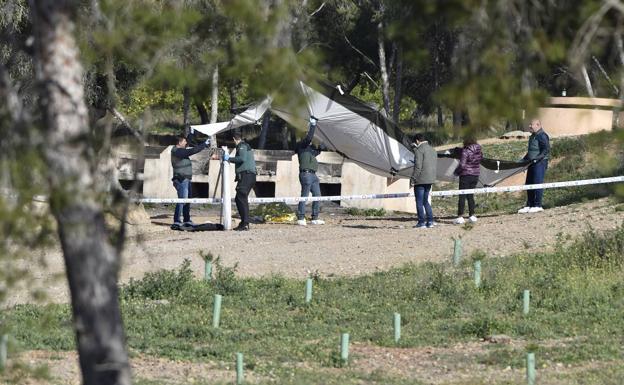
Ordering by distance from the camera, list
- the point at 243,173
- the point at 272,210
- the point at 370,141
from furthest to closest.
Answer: the point at 370,141 < the point at 272,210 < the point at 243,173

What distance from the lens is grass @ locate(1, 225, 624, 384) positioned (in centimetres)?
1291

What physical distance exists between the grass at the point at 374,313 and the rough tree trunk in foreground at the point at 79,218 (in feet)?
14.9

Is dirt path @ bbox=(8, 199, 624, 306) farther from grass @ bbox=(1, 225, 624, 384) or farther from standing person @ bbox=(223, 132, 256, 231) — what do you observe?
grass @ bbox=(1, 225, 624, 384)

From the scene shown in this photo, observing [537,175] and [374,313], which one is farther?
[537,175]

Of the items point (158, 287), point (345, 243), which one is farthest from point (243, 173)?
point (158, 287)

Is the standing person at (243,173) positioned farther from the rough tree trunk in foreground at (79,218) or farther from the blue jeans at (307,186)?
the rough tree trunk in foreground at (79,218)

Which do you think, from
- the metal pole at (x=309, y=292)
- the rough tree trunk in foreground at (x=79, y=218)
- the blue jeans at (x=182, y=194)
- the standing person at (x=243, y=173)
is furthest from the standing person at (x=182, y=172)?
the rough tree trunk in foreground at (x=79, y=218)

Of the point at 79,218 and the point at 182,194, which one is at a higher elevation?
the point at 182,194

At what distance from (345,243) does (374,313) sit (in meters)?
4.70

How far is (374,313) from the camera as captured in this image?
1518 centimetres

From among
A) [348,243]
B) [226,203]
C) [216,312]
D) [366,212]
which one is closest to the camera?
[216,312]

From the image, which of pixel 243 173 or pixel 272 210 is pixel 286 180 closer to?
pixel 272 210

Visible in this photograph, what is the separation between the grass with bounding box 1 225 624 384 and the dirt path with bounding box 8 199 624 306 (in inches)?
31.7

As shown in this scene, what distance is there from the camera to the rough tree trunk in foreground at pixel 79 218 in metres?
7.13
